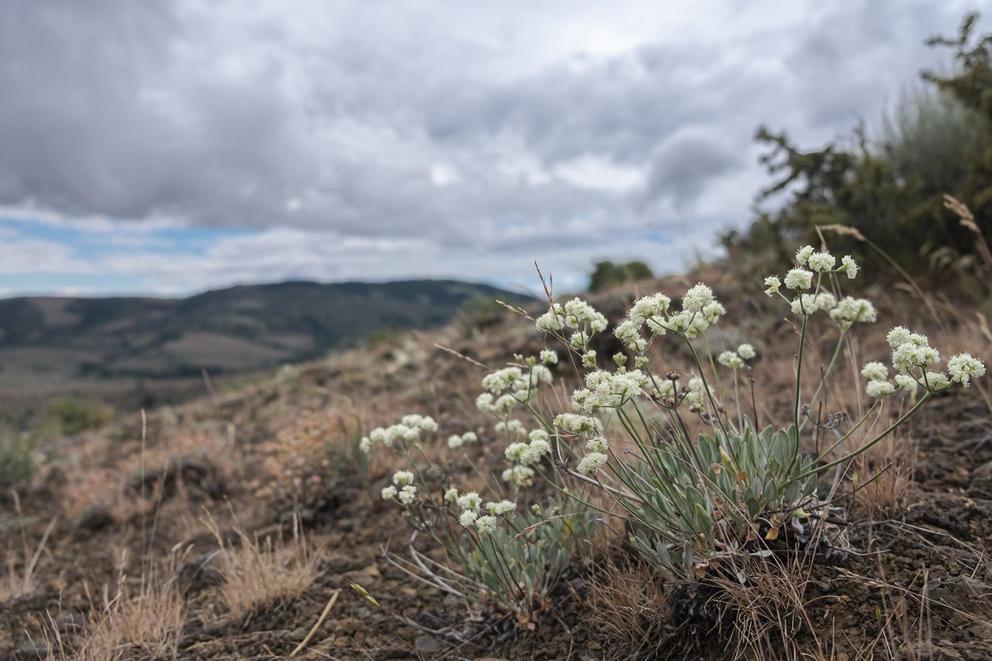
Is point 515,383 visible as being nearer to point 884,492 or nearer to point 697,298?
point 697,298

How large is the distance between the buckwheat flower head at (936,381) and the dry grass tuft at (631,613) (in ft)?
3.98

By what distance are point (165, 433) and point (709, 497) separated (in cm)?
877

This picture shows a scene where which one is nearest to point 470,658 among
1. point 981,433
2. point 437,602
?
point 437,602

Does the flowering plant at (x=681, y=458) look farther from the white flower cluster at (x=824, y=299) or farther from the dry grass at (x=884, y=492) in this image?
the dry grass at (x=884, y=492)

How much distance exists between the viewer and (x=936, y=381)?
200 centimetres

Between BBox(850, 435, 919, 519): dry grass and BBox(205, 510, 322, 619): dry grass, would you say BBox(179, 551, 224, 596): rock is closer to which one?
BBox(205, 510, 322, 619): dry grass

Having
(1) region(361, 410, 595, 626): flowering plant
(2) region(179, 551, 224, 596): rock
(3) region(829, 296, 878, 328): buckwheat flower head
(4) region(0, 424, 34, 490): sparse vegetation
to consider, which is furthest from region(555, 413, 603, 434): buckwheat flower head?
(4) region(0, 424, 34, 490): sparse vegetation

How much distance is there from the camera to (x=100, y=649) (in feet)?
9.68

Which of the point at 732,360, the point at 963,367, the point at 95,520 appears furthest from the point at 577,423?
the point at 95,520

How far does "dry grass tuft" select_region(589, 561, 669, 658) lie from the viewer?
2465mm

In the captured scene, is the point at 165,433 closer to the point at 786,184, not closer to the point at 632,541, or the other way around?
the point at 632,541

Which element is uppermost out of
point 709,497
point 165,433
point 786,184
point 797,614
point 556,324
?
point 786,184

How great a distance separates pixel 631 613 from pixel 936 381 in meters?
1.41

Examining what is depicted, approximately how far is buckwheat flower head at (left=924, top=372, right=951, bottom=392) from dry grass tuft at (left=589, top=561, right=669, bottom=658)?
1212 mm
